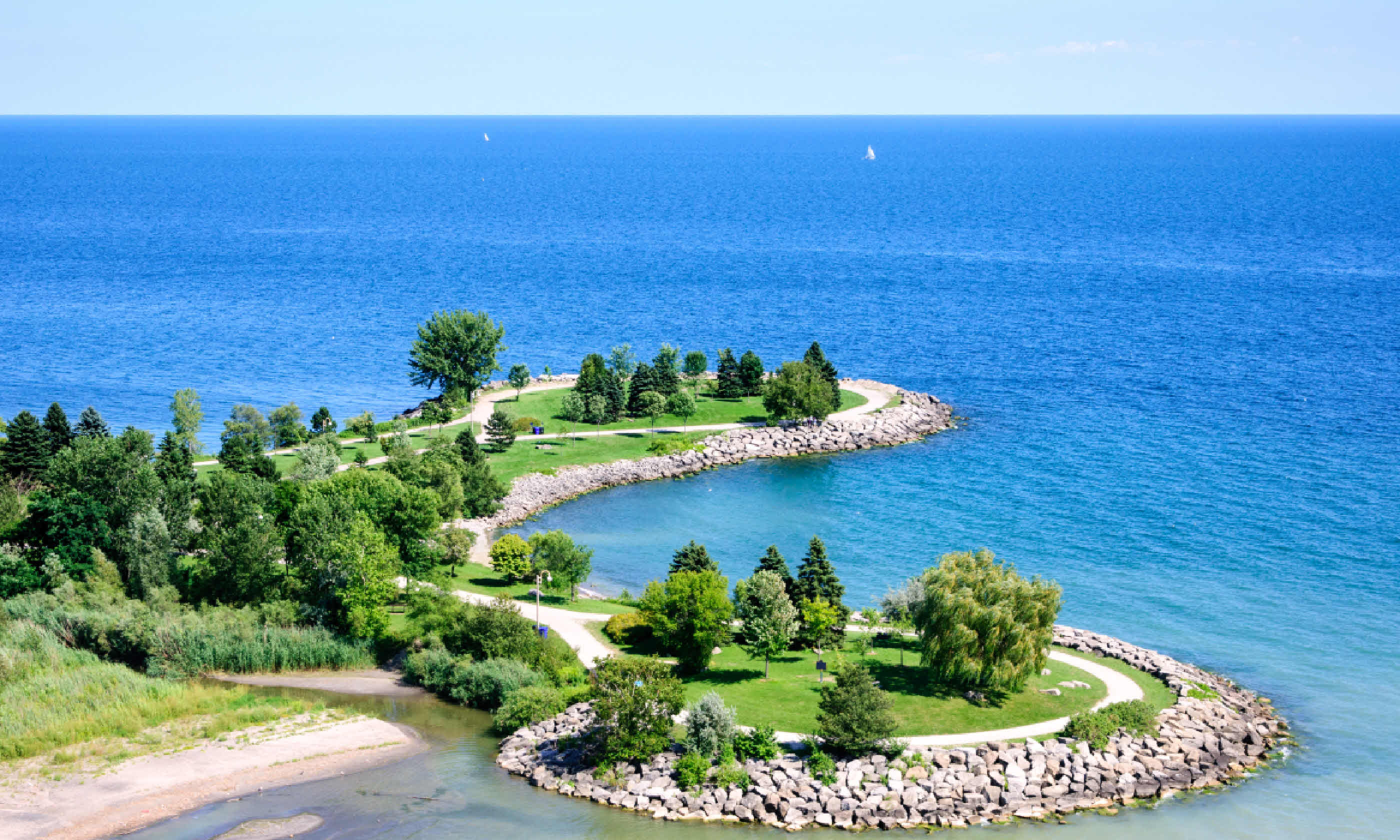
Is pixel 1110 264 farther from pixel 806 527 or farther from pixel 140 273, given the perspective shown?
pixel 140 273

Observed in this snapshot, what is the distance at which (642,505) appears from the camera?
9031 centimetres


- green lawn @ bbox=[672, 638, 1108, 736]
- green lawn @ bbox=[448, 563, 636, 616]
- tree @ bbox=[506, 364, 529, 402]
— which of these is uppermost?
tree @ bbox=[506, 364, 529, 402]

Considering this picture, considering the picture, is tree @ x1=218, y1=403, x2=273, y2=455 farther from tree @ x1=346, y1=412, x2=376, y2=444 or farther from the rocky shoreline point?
the rocky shoreline point

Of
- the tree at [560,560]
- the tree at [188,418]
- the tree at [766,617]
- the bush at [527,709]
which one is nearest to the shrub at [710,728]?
the tree at [766,617]

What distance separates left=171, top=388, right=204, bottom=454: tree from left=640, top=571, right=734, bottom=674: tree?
50708mm

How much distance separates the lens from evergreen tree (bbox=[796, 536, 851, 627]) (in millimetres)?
A: 64812

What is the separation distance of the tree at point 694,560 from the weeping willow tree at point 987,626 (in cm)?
1376

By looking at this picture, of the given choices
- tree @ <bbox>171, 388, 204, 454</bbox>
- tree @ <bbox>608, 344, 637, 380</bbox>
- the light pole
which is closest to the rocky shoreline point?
the light pole

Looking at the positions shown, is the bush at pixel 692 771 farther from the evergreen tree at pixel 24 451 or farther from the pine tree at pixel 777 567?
the evergreen tree at pixel 24 451

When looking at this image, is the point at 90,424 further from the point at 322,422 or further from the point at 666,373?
the point at 666,373

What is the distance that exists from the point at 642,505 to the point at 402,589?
76.7 ft

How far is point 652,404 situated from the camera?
352ft

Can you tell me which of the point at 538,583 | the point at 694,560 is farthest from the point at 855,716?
the point at 538,583

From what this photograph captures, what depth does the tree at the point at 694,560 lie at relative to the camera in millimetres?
67812
